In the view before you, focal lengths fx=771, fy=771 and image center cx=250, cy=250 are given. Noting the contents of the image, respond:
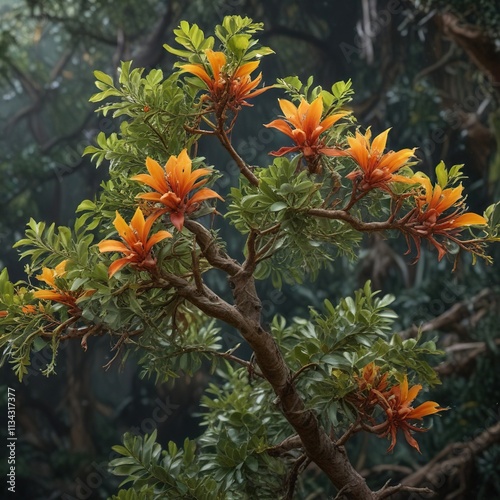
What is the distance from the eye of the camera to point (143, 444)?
3.79ft

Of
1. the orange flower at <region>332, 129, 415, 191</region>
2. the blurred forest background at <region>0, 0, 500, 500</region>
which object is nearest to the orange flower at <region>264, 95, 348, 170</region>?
the orange flower at <region>332, 129, 415, 191</region>

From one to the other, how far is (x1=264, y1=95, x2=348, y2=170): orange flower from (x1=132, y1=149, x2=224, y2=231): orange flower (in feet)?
0.36

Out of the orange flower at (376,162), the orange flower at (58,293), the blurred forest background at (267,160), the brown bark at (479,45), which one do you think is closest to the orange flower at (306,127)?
the orange flower at (376,162)

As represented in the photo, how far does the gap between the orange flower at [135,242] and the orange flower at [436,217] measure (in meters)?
0.30

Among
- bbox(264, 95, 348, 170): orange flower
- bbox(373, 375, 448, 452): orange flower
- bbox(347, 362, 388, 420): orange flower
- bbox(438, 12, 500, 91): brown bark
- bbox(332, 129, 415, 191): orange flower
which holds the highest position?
bbox(264, 95, 348, 170): orange flower

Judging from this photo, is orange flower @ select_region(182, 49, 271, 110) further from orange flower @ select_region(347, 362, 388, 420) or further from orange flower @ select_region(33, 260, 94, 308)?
orange flower @ select_region(347, 362, 388, 420)

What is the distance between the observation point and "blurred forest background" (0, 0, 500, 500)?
92.7 inches

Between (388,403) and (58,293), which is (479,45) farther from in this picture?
(58,293)

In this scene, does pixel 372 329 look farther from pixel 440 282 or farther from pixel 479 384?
pixel 440 282

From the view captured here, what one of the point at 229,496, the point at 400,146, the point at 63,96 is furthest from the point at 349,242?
the point at 63,96

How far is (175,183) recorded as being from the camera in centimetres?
86

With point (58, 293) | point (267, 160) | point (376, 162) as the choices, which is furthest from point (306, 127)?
point (267, 160)

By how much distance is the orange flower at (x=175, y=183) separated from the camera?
0.85 m

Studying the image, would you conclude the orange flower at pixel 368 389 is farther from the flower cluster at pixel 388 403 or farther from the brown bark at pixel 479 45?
the brown bark at pixel 479 45
